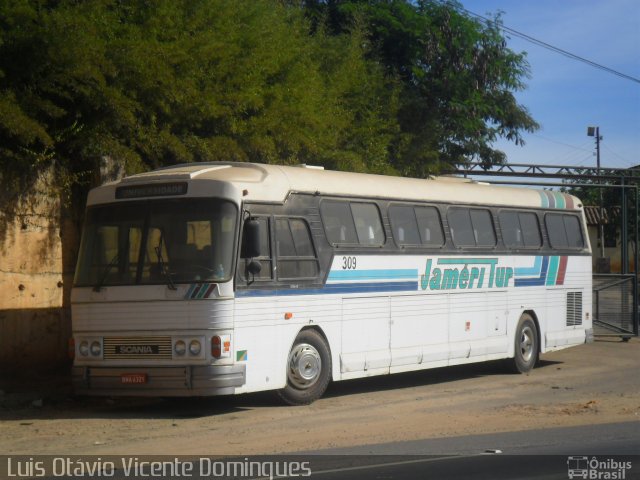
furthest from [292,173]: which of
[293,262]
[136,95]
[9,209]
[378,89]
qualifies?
[378,89]

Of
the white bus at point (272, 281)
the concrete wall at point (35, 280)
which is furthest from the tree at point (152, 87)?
the white bus at point (272, 281)

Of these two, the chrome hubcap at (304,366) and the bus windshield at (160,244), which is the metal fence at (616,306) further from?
the bus windshield at (160,244)

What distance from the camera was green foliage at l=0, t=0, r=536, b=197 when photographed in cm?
1518

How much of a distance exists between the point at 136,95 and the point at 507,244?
23.6 ft

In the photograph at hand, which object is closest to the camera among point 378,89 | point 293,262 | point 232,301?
point 232,301

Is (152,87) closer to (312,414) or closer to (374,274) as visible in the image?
(374,274)

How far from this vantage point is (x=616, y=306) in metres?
23.9

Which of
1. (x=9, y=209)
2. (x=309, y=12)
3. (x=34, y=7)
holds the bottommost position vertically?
(x=9, y=209)

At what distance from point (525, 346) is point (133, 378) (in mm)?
8654

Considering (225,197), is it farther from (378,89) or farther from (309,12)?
(309,12)

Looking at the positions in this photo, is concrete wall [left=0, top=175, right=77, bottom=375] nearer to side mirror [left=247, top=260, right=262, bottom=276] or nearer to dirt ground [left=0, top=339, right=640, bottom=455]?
dirt ground [left=0, top=339, right=640, bottom=455]

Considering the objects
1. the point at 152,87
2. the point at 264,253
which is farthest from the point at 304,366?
the point at 152,87

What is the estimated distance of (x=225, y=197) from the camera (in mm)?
12922

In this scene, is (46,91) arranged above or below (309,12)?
below
